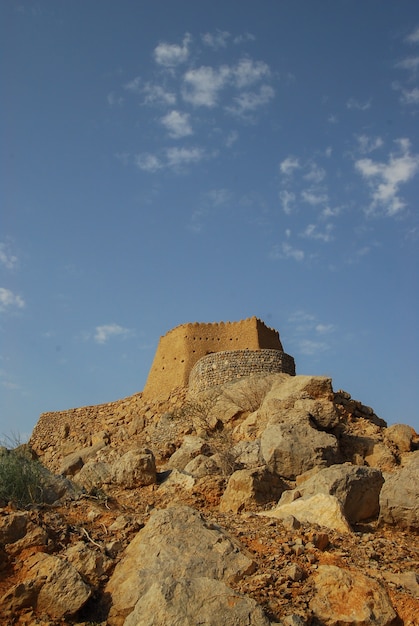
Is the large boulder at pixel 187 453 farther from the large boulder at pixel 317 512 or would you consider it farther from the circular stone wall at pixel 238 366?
the circular stone wall at pixel 238 366

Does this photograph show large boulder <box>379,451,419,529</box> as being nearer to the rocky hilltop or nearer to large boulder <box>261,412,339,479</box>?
the rocky hilltop

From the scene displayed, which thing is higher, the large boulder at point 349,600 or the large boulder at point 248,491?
the large boulder at point 248,491

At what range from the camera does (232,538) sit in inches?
216

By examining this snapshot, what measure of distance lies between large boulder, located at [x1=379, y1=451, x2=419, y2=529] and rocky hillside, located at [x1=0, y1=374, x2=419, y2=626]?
0.01 m

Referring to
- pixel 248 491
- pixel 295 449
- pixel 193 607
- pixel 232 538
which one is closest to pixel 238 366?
pixel 295 449

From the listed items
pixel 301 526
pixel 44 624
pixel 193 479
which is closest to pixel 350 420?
pixel 193 479

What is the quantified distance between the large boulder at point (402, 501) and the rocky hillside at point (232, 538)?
0.5 inches

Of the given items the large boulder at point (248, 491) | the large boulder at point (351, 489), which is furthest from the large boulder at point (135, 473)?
the large boulder at point (351, 489)

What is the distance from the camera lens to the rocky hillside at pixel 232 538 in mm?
4445

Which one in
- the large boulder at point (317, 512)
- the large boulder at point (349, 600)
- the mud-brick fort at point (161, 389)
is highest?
the mud-brick fort at point (161, 389)

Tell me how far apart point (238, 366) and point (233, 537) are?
1153cm

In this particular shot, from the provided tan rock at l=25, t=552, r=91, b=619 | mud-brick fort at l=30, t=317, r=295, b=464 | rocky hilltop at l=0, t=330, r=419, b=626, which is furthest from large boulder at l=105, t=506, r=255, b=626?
mud-brick fort at l=30, t=317, r=295, b=464

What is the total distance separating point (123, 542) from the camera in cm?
562

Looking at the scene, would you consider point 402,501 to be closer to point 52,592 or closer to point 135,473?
point 135,473
